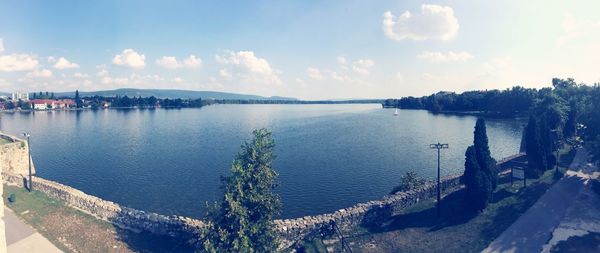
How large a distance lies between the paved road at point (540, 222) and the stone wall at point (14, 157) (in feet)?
174

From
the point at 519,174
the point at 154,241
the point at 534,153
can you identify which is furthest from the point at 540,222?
the point at 154,241

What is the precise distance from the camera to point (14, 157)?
143 ft

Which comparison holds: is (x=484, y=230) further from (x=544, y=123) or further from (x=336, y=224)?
(x=544, y=123)

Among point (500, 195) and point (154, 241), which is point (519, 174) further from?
point (154, 241)

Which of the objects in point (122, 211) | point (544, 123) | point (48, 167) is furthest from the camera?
point (48, 167)

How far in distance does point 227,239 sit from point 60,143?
71587mm

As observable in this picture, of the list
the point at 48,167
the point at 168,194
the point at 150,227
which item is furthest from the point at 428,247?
the point at 48,167

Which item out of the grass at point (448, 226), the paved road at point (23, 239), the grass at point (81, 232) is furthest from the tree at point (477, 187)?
the paved road at point (23, 239)

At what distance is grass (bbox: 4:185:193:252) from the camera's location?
24.4 meters

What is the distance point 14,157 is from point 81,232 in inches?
1047

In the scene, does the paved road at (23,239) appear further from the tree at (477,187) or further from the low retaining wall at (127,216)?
the tree at (477,187)

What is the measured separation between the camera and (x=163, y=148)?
68438mm

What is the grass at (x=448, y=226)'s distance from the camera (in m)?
23.8

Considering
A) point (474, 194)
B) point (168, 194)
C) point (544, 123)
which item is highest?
point (544, 123)
